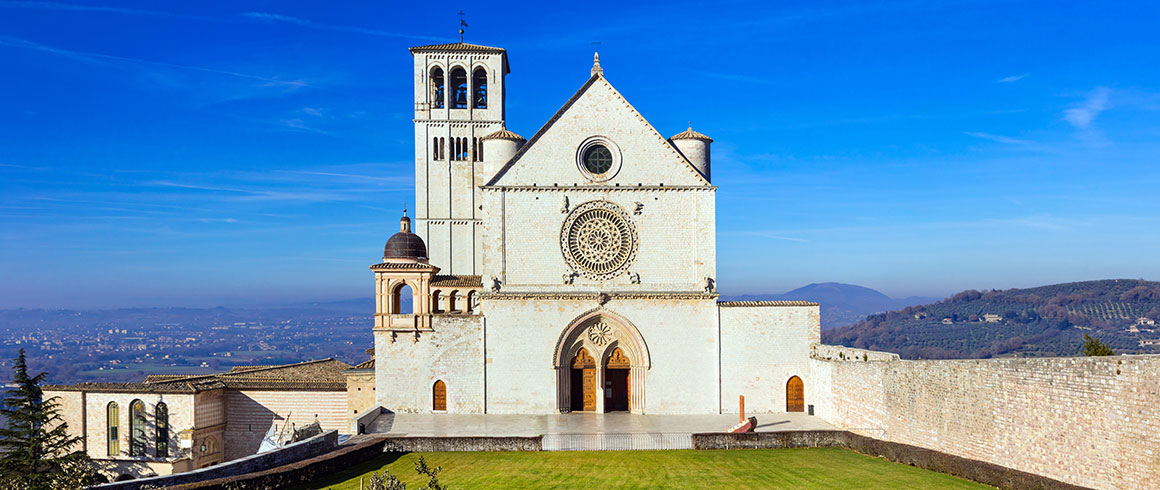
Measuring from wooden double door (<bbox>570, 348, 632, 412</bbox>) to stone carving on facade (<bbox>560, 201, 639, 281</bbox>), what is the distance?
3504 mm

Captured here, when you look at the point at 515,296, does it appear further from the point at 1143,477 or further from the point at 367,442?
the point at 1143,477

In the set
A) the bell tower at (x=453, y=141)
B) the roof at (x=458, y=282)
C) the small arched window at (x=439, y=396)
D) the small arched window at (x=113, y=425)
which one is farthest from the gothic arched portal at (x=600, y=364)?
the small arched window at (x=113, y=425)

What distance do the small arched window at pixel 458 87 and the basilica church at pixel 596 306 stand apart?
572 inches

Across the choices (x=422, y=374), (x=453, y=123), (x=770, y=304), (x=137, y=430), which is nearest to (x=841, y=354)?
(x=770, y=304)

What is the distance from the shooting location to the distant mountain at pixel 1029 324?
12519cm

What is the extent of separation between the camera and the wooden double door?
34.8 metres

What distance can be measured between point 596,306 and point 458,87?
829 inches

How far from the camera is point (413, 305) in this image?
117ft

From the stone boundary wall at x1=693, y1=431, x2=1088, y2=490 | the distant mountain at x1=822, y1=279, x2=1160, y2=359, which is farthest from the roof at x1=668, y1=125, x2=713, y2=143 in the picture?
the distant mountain at x1=822, y1=279, x2=1160, y2=359

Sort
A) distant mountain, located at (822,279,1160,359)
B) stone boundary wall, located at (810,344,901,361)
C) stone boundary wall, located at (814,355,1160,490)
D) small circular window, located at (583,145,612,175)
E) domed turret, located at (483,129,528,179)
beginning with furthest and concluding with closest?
distant mountain, located at (822,279,1160,359)
domed turret, located at (483,129,528,179)
small circular window, located at (583,145,612,175)
stone boundary wall, located at (810,344,901,361)
stone boundary wall, located at (814,355,1160,490)

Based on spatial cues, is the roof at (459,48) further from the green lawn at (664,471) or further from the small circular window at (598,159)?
the green lawn at (664,471)

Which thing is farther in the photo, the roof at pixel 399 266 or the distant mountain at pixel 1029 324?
the distant mountain at pixel 1029 324

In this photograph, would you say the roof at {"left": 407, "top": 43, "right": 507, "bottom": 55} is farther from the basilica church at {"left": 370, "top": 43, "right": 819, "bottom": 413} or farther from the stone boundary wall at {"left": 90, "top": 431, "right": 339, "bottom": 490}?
the stone boundary wall at {"left": 90, "top": 431, "right": 339, "bottom": 490}

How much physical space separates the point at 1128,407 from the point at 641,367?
19151 mm
